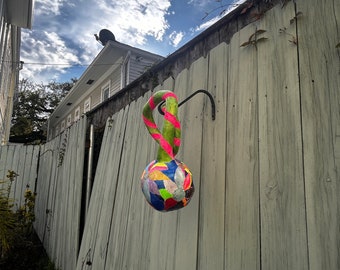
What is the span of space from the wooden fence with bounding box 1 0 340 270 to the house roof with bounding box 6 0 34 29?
5.77 metres

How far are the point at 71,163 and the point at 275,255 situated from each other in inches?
122

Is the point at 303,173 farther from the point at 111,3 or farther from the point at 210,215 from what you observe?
the point at 111,3

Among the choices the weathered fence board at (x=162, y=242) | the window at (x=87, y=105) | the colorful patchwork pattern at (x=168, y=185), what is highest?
the window at (x=87, y=105)

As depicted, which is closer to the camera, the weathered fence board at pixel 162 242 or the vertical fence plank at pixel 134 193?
the weathered fence board at pixel 162 242

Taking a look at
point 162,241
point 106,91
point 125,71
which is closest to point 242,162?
point 162,241

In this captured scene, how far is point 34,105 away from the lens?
2566 centimetres

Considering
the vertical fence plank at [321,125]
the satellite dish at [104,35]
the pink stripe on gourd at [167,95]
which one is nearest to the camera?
the vertical fence plank at [321,125]

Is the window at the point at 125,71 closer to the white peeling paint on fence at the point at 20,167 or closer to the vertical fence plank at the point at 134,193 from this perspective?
the white peeling paint on fence at the point at 20,167

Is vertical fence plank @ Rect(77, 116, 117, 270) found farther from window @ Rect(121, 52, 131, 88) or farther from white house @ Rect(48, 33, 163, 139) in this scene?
window @ Rect(121, 52, 131, 88)

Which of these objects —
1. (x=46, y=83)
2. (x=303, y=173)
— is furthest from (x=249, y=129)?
(x=46, y=83)

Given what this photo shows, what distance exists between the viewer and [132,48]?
8.65 m

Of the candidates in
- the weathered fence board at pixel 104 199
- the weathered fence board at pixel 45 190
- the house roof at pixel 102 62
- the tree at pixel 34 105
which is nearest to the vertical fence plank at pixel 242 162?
the weathered fence board at pixel 104 199

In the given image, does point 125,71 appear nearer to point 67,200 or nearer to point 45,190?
point 45,190

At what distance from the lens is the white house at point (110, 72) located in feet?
28.7
